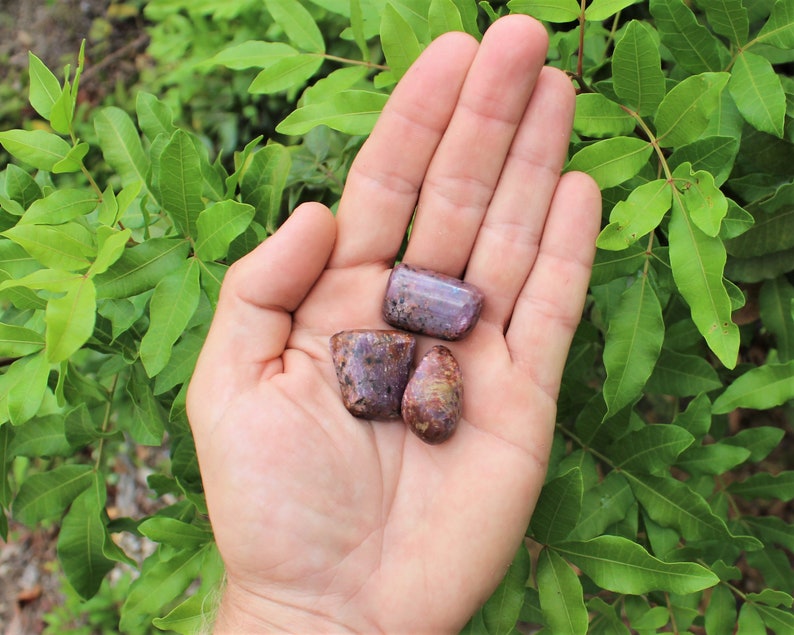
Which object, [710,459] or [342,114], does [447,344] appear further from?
[710,459]

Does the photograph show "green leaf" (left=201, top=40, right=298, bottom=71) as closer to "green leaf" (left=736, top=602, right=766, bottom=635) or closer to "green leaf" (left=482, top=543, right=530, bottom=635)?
"green leaf" (left=482, top=543, right=530, bottom=635)

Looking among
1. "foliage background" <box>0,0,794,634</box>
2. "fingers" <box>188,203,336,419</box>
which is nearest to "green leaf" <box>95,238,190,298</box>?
"foliage background" <box>0,0,794,634</box>

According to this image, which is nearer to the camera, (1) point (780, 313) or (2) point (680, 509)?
(2) point (680, 509)

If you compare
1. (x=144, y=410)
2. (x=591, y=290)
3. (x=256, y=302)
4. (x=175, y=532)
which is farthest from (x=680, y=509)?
(x=144, y=410)

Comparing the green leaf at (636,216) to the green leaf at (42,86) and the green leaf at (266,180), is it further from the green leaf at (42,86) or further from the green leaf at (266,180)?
the green leaf at (42,86)

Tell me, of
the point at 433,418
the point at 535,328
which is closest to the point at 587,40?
the point at 535,328

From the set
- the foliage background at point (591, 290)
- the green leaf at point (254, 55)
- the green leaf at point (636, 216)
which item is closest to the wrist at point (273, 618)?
the foliage background at point (591, 290)
